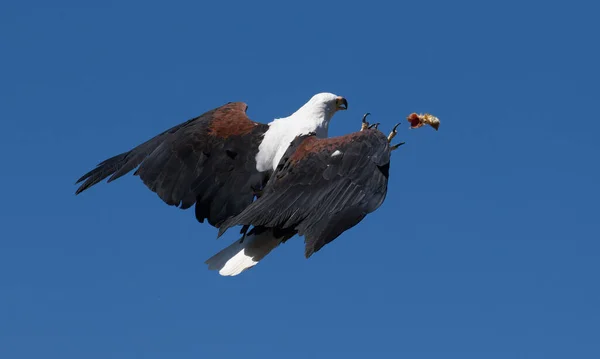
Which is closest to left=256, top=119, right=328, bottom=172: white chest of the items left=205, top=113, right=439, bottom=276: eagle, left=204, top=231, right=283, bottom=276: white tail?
left=205, top=113, right=439, bottom=276: eagle

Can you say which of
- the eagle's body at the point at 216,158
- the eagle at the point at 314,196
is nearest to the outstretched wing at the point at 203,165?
the eagle's body at the point at 216,158

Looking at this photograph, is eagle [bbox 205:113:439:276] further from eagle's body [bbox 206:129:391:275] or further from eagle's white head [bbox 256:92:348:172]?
eagle's white head [bbox 256:92:348:172]

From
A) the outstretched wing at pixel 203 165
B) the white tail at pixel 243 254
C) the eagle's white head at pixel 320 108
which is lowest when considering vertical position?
the white tail at pixel 243 254

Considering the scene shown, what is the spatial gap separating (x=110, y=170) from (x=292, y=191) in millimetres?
1999

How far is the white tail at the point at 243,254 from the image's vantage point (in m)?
12.9

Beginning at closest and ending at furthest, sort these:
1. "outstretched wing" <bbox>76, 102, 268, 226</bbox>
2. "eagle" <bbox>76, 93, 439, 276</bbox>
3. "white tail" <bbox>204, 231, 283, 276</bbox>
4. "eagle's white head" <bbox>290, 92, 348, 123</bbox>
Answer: "eagle" <bbox>76, 93, 439, 276</bbox> → "white tail" <bbox>204, 231, 283, 276</bbox> → "outstretched wing" <bbox>76, 102, 268, 226</bbox> → "eagle's white head" <bbox>290, 92, 348, 123</bbox>

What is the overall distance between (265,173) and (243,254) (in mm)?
806

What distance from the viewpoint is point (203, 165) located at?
13.6m

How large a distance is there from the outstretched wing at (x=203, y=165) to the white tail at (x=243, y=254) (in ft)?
1.01

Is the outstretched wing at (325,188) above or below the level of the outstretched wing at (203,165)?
below

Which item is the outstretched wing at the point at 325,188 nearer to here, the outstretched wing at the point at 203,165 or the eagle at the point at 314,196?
the eagle at the point at 314,196

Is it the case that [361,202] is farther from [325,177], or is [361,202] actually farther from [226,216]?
[226,216]

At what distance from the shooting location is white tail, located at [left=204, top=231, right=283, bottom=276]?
12.9 m

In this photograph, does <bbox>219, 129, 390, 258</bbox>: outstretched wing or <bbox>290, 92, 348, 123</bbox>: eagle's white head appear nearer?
<bbox>219, 129, 390, 258</bbox>: outstretched wing
